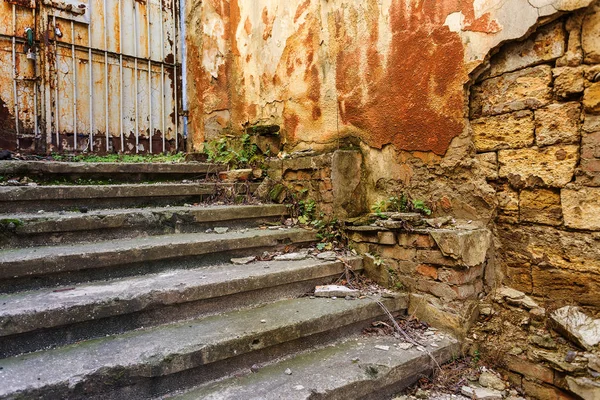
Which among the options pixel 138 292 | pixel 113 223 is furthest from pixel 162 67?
pixel 138 292

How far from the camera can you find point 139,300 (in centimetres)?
180

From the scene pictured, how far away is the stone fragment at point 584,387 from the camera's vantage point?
5.35 ft

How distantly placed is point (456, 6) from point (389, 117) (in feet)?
2.57

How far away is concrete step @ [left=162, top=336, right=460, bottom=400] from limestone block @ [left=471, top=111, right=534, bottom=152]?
1188 millimetres

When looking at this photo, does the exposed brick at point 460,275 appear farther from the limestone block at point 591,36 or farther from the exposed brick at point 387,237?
the limestone block at point 591,36

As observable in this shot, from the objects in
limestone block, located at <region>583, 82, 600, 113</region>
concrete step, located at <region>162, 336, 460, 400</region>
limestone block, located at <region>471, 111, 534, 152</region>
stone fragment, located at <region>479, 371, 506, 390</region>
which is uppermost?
limestone block, located at <region>583, 82, 600, 113</region>

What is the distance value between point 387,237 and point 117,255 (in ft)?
5.58

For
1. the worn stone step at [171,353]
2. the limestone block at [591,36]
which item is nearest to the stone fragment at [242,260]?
the worn stone step at [171,353]

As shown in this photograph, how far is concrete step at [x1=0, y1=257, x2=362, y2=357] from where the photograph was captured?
1588mm

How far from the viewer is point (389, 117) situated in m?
2.66

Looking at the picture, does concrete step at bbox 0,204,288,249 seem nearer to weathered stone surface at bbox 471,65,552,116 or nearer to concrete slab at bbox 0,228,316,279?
concrete slab at bbox 0,228,316,279

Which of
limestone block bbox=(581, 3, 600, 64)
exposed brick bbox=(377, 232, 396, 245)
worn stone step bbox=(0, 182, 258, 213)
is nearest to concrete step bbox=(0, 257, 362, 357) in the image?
exposed brick bbox=(377, 232, 396, 245)

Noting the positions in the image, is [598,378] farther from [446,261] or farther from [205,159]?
[205,159]

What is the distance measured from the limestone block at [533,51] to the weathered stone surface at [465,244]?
96 cm
